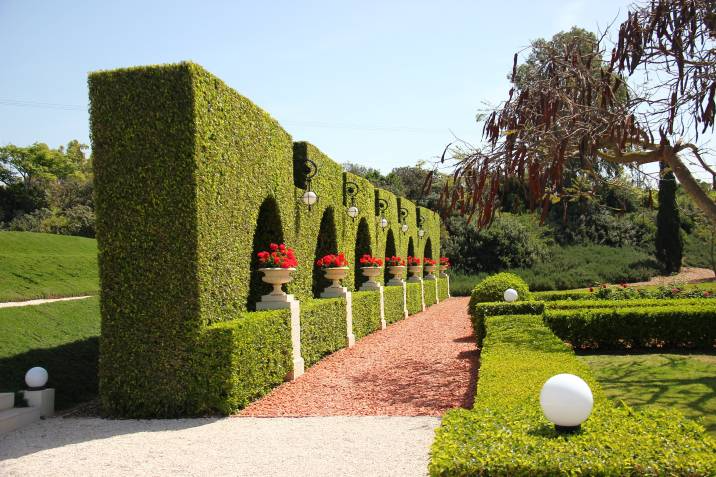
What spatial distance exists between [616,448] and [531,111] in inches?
201

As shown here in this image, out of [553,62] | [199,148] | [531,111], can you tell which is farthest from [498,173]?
[199,148]

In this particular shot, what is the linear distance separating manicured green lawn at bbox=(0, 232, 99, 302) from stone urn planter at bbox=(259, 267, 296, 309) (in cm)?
881

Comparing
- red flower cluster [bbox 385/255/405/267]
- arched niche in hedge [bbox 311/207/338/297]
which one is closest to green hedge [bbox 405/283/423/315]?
red flower cluster [bbox 385/255/405/267]

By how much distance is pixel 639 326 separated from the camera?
10.0 m

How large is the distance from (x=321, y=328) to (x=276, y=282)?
5.76ft

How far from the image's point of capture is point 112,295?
660 cm

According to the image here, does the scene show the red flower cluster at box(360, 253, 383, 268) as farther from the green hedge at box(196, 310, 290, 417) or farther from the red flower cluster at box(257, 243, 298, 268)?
the green hedge at box(196, 310, 290, 417)

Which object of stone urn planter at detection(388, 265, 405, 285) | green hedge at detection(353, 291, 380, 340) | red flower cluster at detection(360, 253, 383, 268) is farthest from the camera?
stone urn planter at detection(388, 265, 405, 285)

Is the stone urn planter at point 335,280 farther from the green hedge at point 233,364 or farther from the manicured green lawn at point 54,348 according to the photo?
the manicured green lawn at point 54,348

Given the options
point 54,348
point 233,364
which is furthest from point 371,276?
point 233,364

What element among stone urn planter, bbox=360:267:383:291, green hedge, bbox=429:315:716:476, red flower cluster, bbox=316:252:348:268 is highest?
red flower cluster, bbox=316:252:348:268

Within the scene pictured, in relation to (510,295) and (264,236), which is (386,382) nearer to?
(264,236)

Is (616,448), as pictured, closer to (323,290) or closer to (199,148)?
(199,148)

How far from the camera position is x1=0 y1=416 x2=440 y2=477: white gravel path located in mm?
4547
